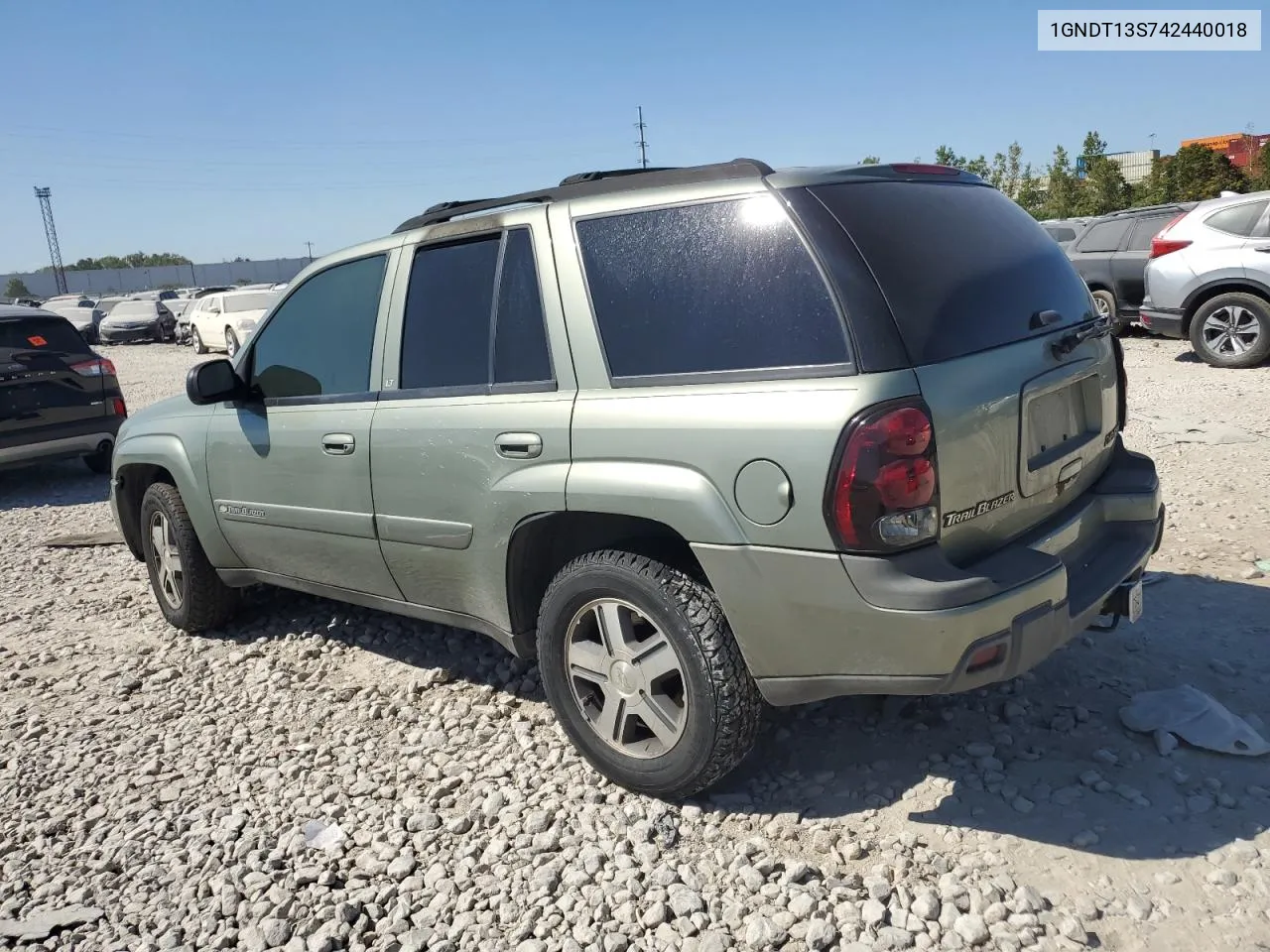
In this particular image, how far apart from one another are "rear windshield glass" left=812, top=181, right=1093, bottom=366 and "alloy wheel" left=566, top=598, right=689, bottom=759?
3.91 ft

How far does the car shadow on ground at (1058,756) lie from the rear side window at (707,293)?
4.65ft

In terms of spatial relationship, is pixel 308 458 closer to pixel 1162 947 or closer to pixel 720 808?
pixel 720 808

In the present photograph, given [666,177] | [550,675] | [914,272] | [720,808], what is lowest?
[720,808]

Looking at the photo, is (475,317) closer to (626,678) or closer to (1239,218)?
(626,678)

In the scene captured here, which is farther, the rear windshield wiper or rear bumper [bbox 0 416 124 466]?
rear bumper [bbox 0 416 124 466]

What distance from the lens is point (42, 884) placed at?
3.10 m

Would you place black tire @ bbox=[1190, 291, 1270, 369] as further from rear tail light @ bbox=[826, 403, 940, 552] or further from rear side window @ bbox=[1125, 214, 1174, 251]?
rear tail light @ bbox=[826, 403, 940, 552]

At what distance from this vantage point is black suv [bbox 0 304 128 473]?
29.1 feet

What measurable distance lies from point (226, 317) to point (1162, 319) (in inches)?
903

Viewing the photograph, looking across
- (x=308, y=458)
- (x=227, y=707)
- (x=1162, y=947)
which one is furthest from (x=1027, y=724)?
(x=227, y=707)

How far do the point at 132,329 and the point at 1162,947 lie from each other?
3688 cm

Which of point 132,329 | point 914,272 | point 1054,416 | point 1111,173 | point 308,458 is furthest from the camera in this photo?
point 1111,173

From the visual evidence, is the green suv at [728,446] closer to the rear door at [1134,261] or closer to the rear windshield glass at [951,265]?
the rear windshield glass at [951,265]

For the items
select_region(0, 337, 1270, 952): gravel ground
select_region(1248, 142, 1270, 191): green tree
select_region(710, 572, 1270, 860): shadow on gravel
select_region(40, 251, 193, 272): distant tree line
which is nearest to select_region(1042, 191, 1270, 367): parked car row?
select_region(0, 337, 1270, 952): gravel ground
